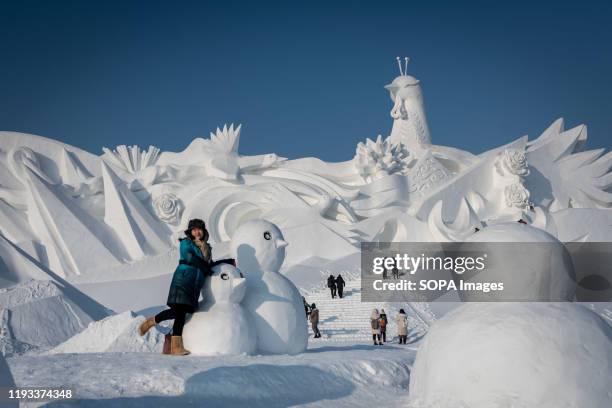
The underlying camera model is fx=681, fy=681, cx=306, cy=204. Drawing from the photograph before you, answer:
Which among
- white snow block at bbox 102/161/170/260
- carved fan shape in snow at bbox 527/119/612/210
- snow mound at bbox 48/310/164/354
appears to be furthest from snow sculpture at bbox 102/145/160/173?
snow mound at bbox 48/310/164/354

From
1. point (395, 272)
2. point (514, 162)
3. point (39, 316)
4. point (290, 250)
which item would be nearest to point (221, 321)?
point (39, 316)

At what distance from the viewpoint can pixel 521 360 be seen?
14.6 ft

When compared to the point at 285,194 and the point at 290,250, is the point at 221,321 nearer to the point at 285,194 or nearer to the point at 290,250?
the point at 290,250

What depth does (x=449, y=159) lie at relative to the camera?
2739 cm

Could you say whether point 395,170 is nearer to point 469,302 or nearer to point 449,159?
point 449,159

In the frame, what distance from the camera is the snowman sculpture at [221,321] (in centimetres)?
608

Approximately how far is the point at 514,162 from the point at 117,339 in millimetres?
21386

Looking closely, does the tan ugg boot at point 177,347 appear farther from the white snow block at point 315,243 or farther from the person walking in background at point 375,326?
the white snow block at point 315,243

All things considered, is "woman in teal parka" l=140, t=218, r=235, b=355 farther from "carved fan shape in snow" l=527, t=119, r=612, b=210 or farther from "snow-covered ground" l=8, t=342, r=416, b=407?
"carved fan shape in snow" l=527, t=119, r=612, b=210

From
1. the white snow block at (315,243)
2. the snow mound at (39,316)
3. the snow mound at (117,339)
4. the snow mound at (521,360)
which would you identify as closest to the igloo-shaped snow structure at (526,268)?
the snow mound at (521,360)

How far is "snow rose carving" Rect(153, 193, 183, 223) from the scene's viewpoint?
2250 cm

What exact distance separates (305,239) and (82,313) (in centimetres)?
1181

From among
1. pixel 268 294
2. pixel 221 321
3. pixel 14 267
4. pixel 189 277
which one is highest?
pixel 14 267

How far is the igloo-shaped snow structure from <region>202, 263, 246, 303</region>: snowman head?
2.27 m
